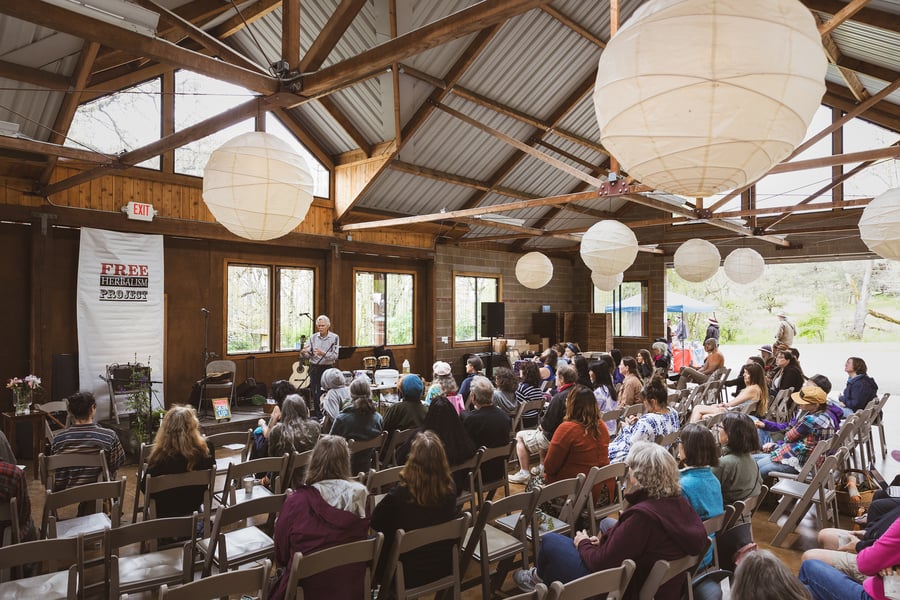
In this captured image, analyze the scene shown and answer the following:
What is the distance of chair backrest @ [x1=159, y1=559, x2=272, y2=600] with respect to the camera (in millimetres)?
1777

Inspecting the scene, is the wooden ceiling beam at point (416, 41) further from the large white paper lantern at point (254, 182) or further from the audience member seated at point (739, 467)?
the audience member seated at point (739, 467)

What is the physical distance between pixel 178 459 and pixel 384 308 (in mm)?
8357

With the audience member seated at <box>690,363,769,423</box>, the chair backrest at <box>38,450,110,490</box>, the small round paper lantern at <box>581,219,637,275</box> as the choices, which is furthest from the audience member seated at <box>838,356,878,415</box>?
the chair backrest at <box>38,450,110,490</box>

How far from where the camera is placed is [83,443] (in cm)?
383

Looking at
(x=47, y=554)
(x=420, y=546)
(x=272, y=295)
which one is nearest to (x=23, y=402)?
(x=272, y=295)

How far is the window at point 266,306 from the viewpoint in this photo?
358 inches

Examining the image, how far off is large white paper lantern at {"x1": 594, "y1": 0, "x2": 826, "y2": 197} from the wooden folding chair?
2.56 metres

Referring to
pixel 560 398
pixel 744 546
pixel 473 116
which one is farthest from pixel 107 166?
pixel 744 546

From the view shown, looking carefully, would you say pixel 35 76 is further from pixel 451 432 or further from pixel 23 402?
pixel 451 432

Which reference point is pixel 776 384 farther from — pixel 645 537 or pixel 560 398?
pixel 645 537

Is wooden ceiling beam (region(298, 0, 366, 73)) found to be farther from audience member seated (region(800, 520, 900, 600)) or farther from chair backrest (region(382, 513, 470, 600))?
audience member seated (region(800, 520, 900, 600))

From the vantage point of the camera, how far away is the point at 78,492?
293 cm

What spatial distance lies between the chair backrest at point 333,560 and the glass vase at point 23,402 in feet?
18.4

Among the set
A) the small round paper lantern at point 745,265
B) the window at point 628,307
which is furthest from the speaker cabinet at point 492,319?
the small round paper lantern at point 745,265
